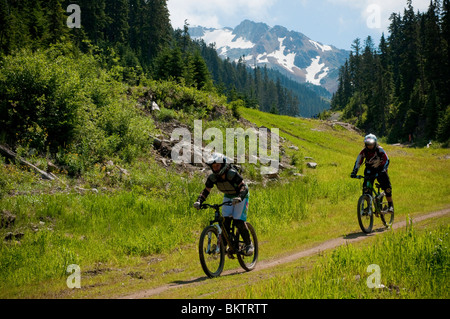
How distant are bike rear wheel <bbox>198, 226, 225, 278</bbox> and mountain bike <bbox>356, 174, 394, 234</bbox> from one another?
5.61 m

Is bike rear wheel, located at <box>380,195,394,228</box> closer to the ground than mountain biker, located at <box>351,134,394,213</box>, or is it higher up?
closer to the ground

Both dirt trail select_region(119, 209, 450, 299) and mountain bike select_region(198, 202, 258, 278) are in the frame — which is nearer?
dirt trail select_region(119, 209, 450, 299)

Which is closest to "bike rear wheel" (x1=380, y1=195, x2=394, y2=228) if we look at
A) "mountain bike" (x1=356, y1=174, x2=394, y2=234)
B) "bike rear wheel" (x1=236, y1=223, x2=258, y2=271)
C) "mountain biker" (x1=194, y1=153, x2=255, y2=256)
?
"mountain bike" (x1=356, y1=174, x2=394, y2=234)

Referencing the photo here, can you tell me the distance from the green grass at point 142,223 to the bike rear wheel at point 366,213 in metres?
0.83

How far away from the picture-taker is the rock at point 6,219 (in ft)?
33.4

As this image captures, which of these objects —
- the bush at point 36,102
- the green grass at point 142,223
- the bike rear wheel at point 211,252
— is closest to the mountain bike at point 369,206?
the green grass at point 142,223

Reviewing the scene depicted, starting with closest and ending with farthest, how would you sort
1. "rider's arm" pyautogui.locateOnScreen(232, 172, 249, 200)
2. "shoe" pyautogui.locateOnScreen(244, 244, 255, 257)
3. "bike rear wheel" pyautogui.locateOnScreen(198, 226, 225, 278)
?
"bike rear wheel" pyautogui.locateOnScreen(198, 226, 225, 278) → "rider's arm" pyautogui.locateOnScreen(232, 172, 249, 200) → "shoe" pyautogui.locateOnScreen(244, 244, 255, 257)

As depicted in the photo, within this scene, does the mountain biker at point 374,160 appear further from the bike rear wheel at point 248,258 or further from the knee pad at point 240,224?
the knee pad at point 240,224

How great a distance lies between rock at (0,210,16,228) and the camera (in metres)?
10.2

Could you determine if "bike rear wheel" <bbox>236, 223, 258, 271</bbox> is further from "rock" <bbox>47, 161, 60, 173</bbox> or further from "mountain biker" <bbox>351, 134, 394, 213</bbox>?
"rock" <bbox>47, 161, 60, 173</bbox>

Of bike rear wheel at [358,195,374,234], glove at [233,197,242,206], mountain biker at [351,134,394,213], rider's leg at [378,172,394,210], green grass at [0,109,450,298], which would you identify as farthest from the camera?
rider's leg at [378,172,394,210]

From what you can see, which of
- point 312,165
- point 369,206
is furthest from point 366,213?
point 312,165

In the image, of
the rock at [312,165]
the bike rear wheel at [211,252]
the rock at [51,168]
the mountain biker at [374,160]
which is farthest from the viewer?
the rock at [312,165]

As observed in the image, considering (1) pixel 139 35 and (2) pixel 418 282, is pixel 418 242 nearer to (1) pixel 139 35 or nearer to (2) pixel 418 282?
(2) pixel 418 282
